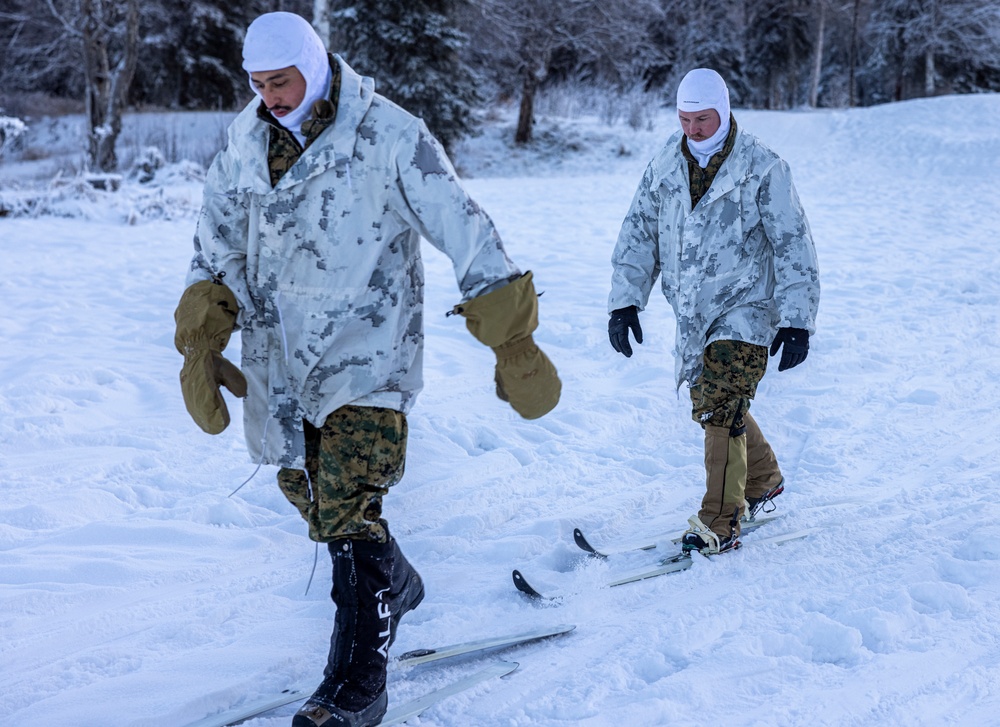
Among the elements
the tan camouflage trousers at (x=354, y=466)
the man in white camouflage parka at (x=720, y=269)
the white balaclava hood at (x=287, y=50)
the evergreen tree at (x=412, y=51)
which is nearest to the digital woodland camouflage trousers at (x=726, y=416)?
the man in white camouflage parka at (x=720, y=269)

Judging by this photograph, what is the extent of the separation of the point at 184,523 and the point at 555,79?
24208 mm

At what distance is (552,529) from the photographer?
4.06 metres

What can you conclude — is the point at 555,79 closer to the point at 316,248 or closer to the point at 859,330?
the point at 859,330

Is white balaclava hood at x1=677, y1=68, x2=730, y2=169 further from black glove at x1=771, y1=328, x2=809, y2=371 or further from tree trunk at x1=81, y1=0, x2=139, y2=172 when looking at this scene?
tree trunk at x1=81, y1=0, x2=139, y2=172

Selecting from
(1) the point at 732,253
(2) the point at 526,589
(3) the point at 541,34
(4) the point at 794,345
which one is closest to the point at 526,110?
(3) the point at 541,34

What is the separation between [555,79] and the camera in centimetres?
2631

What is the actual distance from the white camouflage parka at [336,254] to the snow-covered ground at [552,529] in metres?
1.02

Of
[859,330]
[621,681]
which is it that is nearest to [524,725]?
[621,681]

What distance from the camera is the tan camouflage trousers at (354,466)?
2.54m

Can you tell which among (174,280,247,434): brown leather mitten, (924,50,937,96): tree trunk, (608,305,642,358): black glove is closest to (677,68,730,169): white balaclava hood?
(608,305,642,358): black glove

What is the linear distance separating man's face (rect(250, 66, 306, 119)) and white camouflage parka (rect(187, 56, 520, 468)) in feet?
0.30

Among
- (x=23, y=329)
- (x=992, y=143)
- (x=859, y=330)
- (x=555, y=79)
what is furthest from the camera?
(x=555, y=79)

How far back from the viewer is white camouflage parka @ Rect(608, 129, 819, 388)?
3.53 m

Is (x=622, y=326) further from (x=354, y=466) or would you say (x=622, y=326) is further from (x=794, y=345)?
(x=354, y=466)
